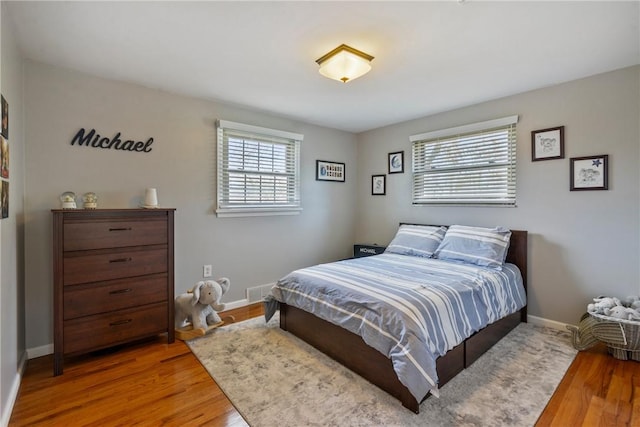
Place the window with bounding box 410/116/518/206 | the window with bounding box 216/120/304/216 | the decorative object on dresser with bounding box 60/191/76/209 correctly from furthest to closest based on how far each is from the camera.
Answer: the window with bounding box 216/120/304/216
the window with bounding box 410/116/518/206
the decorative object on dresser with bounding box 60/191/76/209

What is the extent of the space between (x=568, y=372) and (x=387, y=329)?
1407 mm

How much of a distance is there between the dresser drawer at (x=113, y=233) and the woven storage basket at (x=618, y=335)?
344cm

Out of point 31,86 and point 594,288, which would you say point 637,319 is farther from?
point 31,86

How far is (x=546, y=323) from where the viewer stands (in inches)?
114

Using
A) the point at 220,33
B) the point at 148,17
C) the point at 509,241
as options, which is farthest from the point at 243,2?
the point at 509,241

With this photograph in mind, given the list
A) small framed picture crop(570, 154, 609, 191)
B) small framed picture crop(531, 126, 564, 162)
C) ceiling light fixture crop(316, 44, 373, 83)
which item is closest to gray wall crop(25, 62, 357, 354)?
ceiling light fixture crop(316, 44, 373, 83)

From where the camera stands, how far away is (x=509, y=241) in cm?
302

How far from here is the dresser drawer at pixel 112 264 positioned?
7.09 feet

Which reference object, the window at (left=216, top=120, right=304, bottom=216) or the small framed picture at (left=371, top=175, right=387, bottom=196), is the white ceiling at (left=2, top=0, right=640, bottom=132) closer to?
the window at (left=216, top=120, right=304, bottom=216)

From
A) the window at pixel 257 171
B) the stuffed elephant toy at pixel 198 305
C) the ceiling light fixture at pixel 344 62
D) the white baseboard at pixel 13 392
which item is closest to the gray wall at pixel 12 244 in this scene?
the white baseboard at pixel 13 392

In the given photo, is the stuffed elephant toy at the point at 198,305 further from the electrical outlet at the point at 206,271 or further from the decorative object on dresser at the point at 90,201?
the decorative object on dresser at the point at 90,201

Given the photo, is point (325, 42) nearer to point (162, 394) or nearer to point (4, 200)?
point (4, 200)

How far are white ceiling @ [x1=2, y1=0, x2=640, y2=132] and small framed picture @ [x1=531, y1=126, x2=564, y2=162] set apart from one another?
443 millimetres

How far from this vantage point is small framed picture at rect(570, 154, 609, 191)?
2574 millimetres
